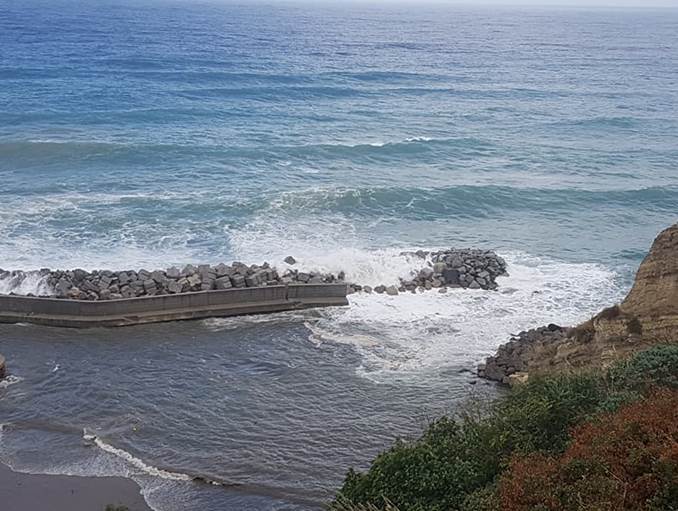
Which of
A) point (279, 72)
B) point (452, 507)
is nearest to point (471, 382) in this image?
point (452, 507)

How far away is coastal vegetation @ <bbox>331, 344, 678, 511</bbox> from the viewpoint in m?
10.5

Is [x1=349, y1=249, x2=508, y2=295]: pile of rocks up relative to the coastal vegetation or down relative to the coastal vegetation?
down

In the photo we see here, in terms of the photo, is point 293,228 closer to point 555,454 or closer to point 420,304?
point 420,304

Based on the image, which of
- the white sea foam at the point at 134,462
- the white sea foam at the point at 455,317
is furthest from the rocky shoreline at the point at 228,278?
the white sea foam at the point at 134,462

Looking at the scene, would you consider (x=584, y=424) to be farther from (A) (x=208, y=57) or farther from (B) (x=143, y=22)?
(B) (x=143, y=22)

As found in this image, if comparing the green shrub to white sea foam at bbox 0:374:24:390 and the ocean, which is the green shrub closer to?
the ocean

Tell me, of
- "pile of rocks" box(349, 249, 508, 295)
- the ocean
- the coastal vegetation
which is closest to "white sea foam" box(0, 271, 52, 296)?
the ocean

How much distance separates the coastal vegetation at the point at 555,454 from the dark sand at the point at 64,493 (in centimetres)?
494

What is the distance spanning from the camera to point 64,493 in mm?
16359

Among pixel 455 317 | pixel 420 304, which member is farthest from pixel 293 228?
pixel 455 317

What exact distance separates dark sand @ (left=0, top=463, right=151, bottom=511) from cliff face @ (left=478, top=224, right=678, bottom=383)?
8882 mm

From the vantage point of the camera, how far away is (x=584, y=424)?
13.2 m

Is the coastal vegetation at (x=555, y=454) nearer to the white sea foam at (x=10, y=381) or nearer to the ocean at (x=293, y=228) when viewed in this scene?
the ocean at (x=293, y=228)

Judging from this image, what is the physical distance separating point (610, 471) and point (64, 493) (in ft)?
33.9
